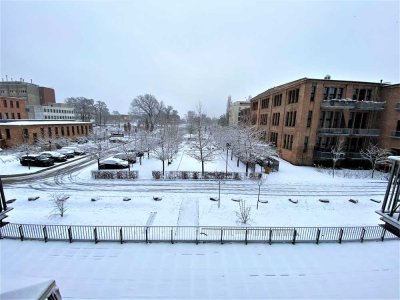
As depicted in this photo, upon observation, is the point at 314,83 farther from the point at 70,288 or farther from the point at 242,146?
the point at 70,288

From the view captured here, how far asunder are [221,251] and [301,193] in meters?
11.5

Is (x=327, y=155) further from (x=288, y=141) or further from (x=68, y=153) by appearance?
(x=68, y=153)

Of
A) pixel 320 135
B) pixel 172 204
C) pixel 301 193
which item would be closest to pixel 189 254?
pixel 172 204

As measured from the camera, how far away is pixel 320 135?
27359 millimetres

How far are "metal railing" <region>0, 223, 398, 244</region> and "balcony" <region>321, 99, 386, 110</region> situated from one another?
773 inches

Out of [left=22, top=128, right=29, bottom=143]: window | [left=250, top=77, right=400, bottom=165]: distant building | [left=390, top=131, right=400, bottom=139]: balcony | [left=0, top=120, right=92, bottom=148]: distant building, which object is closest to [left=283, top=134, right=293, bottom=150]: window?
[left=250, top=77, right=400, bottom=165]: distant building

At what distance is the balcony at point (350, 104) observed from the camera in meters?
25.9

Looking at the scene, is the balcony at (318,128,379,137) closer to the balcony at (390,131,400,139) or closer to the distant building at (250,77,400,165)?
the distant building at (250,77,400,165)

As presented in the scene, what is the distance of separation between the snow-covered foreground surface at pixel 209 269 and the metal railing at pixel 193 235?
33cm

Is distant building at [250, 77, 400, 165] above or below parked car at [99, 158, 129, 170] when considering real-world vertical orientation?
above

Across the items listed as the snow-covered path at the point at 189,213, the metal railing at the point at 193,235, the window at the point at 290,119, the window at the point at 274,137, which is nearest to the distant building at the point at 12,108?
the metal railing at the point at 193,235

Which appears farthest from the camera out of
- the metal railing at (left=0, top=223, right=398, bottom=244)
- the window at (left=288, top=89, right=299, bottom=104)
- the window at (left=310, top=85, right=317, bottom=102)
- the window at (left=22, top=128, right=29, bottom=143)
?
the window at (left=22, top=128, right=29, bottom=143)

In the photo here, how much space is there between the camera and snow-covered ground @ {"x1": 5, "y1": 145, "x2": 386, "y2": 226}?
1280 cm

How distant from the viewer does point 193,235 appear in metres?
10.8
